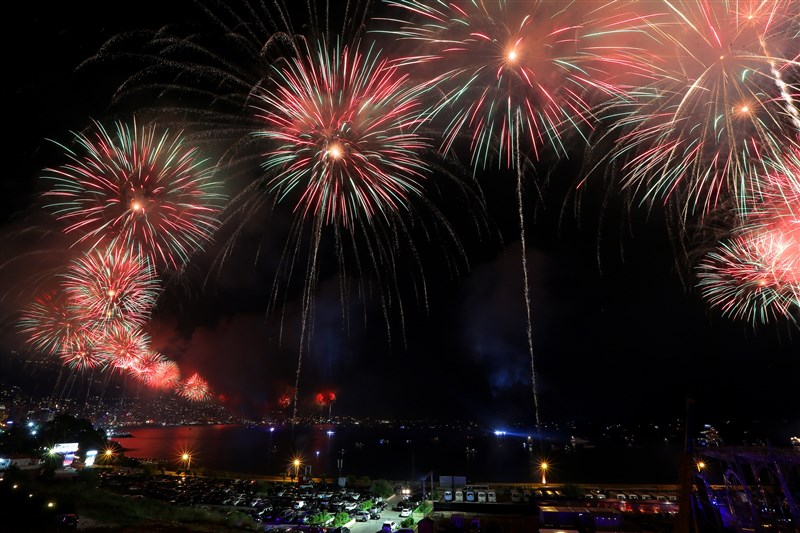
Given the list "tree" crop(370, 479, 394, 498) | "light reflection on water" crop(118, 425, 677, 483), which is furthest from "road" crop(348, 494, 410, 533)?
"light reflection on water" crop(118, 425, 677, 483)

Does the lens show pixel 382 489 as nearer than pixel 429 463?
Yes

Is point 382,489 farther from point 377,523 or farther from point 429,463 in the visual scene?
point 429,463

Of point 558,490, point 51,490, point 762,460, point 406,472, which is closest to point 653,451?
point 406,472

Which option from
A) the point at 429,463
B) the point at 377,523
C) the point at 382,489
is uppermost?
the point at 429,463

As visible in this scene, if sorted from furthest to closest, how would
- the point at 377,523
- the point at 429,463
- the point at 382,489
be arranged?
the point at 429,463 → the point at 382,489 → the point at 377,523

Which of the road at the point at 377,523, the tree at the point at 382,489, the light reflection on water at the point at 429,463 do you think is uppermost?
the light reflection on water at the point at 429,463

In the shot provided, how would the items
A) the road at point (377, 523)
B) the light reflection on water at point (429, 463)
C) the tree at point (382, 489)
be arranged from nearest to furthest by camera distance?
the road at point (377, 523) < the tree at point (382, 489) < the light reflection on water at point (429, 463)

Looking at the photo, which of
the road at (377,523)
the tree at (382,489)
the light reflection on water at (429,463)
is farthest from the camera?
the light reflection on water at (429,463)

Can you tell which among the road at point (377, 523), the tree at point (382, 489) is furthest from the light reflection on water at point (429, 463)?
the road at point (377, 523)

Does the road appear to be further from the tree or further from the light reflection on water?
the light reflection on water

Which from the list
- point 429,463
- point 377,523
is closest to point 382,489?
point 377,523

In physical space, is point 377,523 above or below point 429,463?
below

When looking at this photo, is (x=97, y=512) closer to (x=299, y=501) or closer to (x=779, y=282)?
(x=299, y=501)

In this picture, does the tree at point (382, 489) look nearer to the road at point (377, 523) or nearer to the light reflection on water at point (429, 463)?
the road at point (377, 523)
